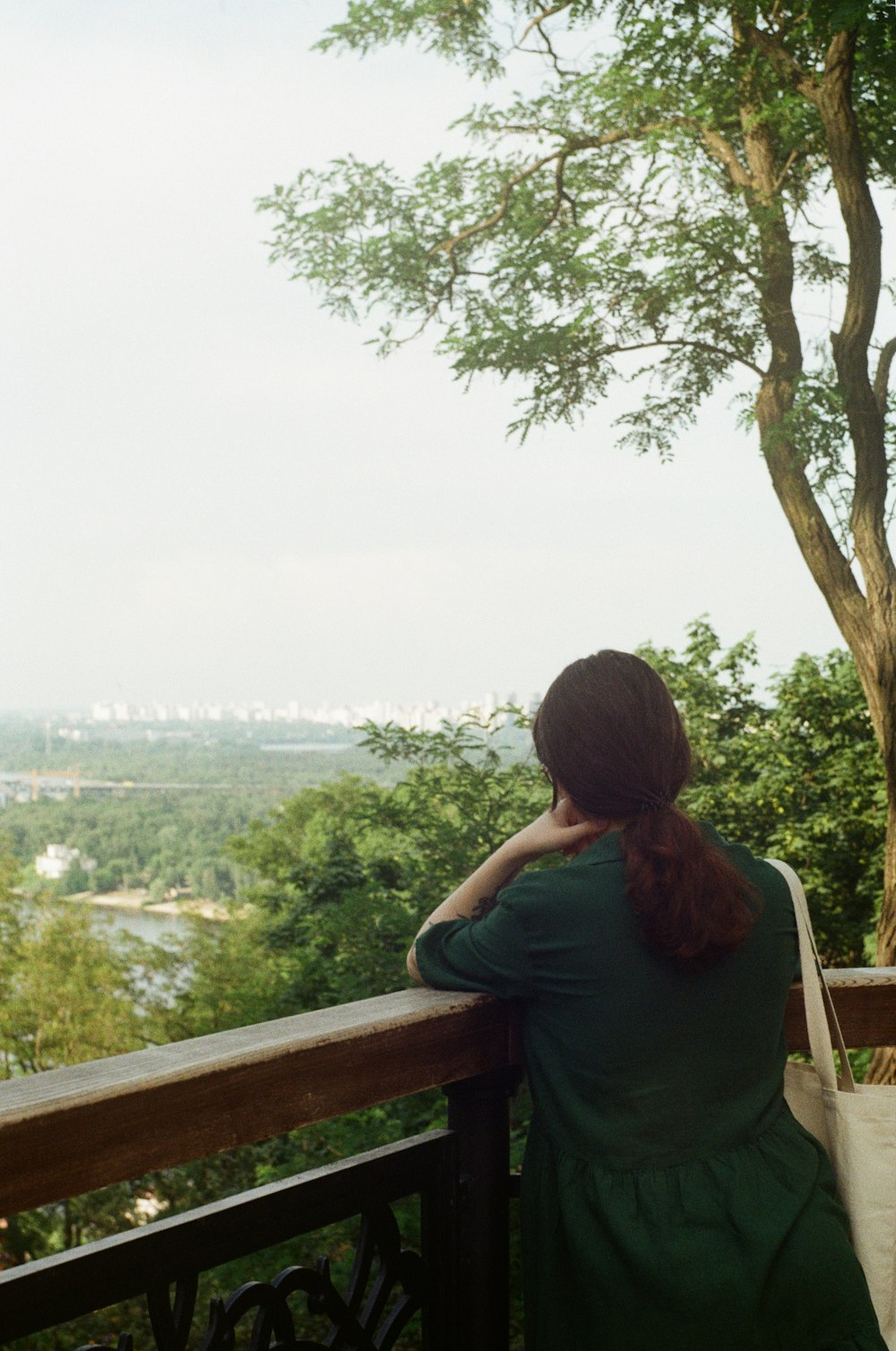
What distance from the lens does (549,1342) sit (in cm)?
98

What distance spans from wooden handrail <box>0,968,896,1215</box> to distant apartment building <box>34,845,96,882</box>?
3077cm

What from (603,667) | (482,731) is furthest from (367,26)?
(603,667)

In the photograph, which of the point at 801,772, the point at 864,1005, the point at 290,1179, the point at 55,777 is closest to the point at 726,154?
the point at 801,772

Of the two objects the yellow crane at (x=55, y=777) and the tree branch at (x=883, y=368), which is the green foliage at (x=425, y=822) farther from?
the yellow crane at (x=55, y=777)

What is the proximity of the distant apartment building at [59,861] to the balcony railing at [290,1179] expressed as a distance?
30700 mm

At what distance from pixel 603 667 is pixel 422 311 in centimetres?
746

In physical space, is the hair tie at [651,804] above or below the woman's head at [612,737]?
below

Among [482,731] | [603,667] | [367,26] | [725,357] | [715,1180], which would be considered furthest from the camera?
[367,26]

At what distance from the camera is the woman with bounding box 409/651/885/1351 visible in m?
0.93

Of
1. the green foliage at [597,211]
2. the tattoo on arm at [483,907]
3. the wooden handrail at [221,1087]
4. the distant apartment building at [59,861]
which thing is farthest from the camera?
the distant apartment building at [59,861]

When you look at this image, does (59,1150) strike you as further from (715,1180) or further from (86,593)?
(86,593)

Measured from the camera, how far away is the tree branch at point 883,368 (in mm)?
6023

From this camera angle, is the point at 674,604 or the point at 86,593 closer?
the point at 674,604

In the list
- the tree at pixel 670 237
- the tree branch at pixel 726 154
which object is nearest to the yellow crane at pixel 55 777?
the tree at pixel 670 237
